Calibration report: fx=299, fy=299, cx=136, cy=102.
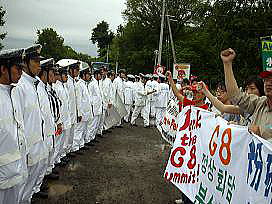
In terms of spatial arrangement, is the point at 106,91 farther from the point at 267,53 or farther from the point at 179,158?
the point at 179,158

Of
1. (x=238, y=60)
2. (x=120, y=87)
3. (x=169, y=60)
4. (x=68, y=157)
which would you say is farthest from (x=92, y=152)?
(x=169, y=60)

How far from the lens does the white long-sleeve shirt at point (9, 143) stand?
289 centimetres

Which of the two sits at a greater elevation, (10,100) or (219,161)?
(10,100)

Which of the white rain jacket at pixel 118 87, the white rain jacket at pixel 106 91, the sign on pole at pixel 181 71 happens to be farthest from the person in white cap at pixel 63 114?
the sign on pole at pixel 181 71

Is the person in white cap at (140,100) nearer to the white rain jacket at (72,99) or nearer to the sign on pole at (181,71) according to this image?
the sign on pole at (181,71)

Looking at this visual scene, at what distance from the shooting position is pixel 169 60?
33.6 metres

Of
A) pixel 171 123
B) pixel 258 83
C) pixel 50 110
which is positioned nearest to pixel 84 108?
pixel 171 123

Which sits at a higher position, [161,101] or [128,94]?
[128,94]

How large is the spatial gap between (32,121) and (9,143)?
2.83 ft

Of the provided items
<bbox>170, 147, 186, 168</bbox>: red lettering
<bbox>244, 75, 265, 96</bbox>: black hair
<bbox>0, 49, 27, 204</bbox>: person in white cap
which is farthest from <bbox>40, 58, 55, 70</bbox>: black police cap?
<bbox>244, 75, 265, 96</bbox>: black hair

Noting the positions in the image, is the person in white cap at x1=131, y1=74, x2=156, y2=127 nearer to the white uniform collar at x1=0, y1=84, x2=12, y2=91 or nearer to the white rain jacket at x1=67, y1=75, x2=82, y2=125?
the white rain jacket at x1=67, y1=75, x2=82, y2=125

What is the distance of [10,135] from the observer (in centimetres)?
298

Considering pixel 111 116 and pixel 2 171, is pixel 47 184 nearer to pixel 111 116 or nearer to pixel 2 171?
pixel 2 171

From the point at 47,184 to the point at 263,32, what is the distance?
2553 centimetres
